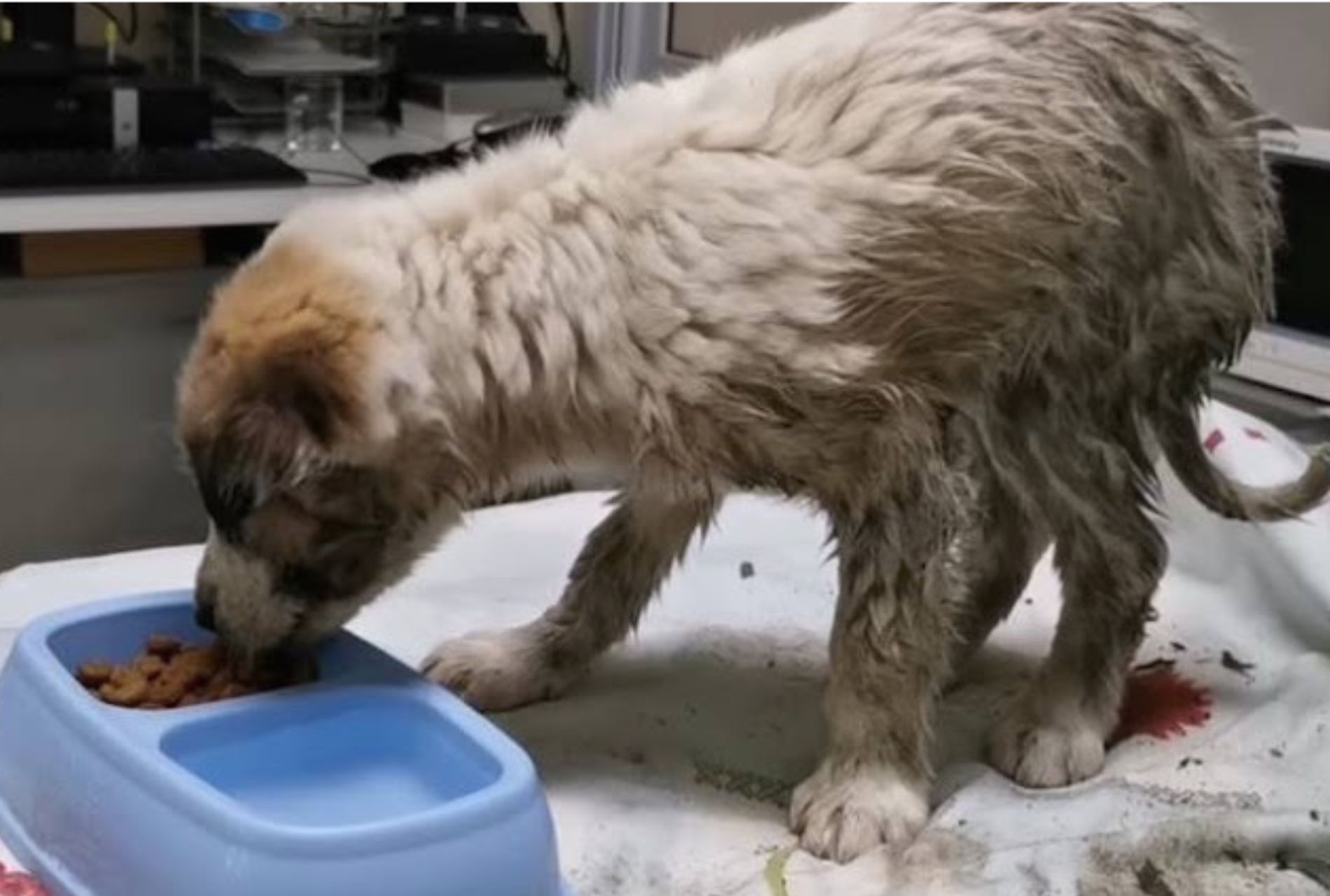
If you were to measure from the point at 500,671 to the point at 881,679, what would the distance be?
0.41 meters

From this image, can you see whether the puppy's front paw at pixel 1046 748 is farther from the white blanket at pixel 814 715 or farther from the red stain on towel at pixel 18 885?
the red stain on towel at pixel 18 885

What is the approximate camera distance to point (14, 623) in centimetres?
190

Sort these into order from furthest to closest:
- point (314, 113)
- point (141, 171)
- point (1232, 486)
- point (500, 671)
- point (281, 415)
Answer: point (314, 113)
point (141, 171)
point (1232, 486)
point (500, 671)
point (281, 415)

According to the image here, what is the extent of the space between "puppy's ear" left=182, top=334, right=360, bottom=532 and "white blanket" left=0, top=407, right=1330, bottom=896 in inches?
15.6

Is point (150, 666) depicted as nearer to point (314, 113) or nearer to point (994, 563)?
point (994, 563)

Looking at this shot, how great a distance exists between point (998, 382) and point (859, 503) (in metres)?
0.16

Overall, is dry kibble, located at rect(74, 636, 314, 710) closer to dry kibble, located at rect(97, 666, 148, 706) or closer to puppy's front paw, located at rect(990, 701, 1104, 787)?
dry kibble, located at rect(97, 666, 148, 706)

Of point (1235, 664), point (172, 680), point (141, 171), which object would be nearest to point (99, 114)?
point (141, 171)

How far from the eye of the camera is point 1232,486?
1.97 meters

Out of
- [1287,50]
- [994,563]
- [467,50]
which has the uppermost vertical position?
[1287,50]

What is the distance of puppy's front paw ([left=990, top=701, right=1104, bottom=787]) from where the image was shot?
1743 mm

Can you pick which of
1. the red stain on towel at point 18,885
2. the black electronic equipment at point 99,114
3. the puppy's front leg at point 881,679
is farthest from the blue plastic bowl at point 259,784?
the black electronic equipment at point 99,114

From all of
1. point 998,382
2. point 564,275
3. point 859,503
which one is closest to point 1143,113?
point 998,382

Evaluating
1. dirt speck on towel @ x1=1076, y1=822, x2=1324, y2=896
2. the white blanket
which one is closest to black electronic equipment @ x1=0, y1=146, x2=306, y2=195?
the white blanket
